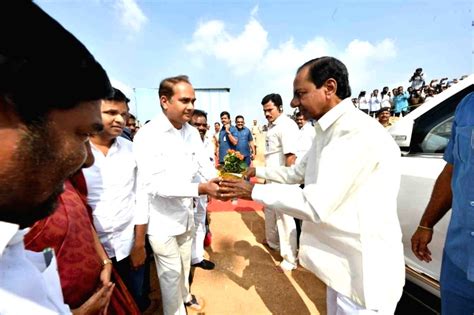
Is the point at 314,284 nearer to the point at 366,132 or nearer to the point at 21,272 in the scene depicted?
the point at 366,132

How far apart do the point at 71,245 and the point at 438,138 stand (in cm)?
276

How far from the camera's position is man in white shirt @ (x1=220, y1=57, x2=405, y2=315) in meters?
1.43

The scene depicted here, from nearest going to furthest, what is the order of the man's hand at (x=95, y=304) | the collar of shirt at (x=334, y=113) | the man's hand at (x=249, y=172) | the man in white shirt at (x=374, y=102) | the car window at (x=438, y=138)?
the man's hand at (x=95, y=304) → the collar of shirt at (x=334, y=113) → the car window at (x=438, y=138) → the man's hand at (x=249, y=172) → the man in white shirt at (x=374, y=102)

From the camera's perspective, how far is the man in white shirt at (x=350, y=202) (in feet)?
4.69

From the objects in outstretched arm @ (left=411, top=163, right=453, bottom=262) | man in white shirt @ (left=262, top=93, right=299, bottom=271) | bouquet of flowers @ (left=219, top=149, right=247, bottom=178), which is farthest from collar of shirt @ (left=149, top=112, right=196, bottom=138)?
outstretched arm @ (left=411, top=163, right=453, bottom=262)

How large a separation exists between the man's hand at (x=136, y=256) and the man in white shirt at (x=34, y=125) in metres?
1.51

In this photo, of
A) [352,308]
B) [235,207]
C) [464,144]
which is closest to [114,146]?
[352,308]

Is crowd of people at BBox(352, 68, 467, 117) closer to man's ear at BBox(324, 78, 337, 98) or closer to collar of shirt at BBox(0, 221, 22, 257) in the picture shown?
man's ear at BBox(324, 78, 337, 98)

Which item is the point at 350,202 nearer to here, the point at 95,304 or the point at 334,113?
the point at 334,113

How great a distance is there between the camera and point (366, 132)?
145 centimetres

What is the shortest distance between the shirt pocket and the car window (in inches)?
31.8

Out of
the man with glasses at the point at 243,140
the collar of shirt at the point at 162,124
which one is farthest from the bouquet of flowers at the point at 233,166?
the man with glasses at the point at 243,140

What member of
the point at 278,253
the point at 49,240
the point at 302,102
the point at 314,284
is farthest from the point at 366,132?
the point at 278,253

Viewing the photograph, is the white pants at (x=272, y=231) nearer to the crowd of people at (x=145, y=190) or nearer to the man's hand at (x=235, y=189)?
the crowd of people at (x=145, y=190)
